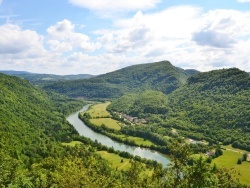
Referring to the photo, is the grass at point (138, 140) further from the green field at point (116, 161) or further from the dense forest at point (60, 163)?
the green field at point (116, 161)

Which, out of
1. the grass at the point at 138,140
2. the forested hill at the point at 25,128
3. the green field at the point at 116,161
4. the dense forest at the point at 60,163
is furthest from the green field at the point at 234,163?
the forested hill at the point at 25,128

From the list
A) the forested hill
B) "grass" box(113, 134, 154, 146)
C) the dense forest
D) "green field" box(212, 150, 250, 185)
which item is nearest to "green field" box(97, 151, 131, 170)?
the dense forest

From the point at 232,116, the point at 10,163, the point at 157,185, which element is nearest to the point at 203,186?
the point at 157,185

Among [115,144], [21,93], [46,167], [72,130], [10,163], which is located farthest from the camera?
[21,93]

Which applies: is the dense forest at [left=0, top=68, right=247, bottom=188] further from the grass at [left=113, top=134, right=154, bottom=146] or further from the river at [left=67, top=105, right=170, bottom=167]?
the grass at [left=113, top=134, right=154, bottom=146]

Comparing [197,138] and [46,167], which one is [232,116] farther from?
[46,167]

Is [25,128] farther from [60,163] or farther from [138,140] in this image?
[60,163]
